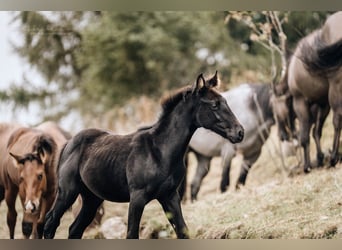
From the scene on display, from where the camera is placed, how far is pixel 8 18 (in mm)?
8422

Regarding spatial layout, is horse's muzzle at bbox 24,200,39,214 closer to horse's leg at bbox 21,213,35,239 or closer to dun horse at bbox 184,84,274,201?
horse's leg at bbox 21,213,35,239

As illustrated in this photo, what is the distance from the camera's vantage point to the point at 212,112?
19.4 ft

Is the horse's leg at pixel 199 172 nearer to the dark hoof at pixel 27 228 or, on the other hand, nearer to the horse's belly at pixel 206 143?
the horse's belly at pixel 206 143

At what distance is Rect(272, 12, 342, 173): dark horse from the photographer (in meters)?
7.19

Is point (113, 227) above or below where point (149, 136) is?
below

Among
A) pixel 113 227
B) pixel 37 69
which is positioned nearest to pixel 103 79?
pixel 37 69

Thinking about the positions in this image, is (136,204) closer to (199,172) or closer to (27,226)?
(27,226)

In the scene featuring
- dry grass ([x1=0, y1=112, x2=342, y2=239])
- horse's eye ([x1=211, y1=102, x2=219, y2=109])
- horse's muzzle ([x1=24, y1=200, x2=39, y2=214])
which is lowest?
dry grass ([x1=0, y1=112, x2=342, y2=239])

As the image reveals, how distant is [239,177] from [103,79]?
4.60 m

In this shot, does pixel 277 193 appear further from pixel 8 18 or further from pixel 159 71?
pixel 159 71

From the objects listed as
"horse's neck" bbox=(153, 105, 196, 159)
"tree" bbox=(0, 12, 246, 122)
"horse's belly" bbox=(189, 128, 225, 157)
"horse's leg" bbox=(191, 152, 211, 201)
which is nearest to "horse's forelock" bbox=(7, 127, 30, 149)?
"horse's neck" bbox=(153, 105, 196, 159)

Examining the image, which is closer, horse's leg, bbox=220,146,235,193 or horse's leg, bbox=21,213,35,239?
horse's leg, bbox=21,213,35,239

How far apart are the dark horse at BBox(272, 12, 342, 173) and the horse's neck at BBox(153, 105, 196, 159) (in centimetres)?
175

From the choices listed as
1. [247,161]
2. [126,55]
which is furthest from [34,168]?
[126,55]
